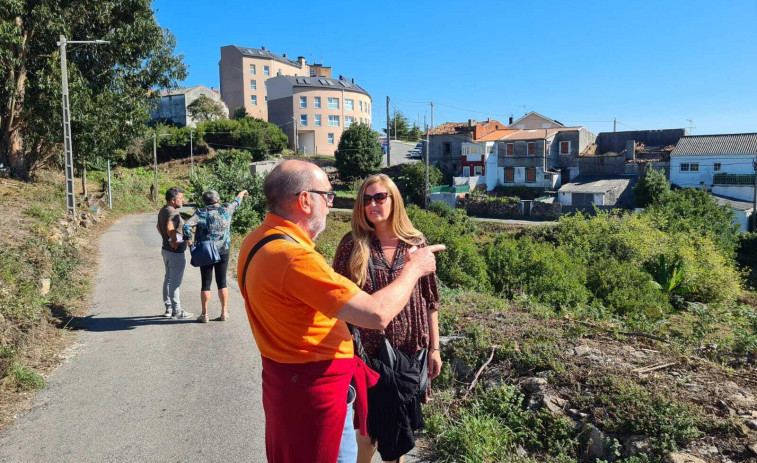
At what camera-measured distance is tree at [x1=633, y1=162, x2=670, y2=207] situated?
41812mm

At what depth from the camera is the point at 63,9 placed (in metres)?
Result: 20.3

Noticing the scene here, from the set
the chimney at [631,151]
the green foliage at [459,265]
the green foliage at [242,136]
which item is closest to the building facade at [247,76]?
the green foliage at [242,136]

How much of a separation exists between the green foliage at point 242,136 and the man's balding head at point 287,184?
57712 mm

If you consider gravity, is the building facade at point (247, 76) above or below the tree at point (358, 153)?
above

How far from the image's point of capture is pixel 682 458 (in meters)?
3.17

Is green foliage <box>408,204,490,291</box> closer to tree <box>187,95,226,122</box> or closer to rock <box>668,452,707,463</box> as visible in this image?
rock <box>668,452,707,463</box>

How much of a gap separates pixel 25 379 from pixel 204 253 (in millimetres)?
2363

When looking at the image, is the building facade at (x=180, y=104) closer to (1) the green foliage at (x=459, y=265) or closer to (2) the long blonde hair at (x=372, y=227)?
(1) the green foliage at (x=459, y=265)

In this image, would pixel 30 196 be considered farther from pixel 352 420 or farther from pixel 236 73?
pixel 236 73

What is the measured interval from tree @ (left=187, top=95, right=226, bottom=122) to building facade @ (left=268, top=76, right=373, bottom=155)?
814 cm

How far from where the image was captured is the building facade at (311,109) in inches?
2625

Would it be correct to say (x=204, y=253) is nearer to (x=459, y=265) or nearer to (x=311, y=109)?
(x=459, y=265)

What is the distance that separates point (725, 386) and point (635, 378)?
0.64m

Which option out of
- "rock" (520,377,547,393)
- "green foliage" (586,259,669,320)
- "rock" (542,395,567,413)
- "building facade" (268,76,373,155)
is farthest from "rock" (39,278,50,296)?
"building facade" (268,76,373,155)
